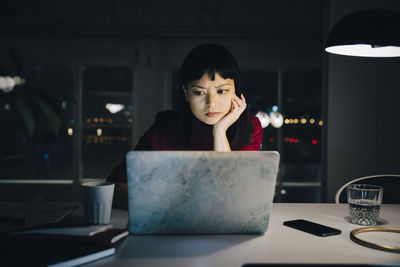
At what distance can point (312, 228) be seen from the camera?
1.14m

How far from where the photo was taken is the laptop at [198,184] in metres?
0.96

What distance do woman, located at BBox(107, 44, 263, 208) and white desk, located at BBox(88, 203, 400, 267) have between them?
19.6 inches

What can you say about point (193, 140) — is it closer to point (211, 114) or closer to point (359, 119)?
point (211, 114)

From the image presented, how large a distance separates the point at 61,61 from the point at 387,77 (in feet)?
17.5

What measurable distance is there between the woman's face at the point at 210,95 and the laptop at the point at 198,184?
0.57 metres

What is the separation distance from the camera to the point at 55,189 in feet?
27.1

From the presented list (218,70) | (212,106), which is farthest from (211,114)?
(218,70)

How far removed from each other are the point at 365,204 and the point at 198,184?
2.20 feet

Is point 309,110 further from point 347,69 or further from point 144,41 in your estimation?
point 347,69

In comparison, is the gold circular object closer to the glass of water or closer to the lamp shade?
the glass of water

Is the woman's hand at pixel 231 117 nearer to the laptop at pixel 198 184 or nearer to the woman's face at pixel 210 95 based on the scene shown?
the woman's face at pixel 210 95

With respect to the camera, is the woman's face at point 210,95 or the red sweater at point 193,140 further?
the red sweater at point 193,140

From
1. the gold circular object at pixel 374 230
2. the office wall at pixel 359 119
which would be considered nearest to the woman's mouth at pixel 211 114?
the gold circular object at pixel 374 230

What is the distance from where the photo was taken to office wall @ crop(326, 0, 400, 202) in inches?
141
